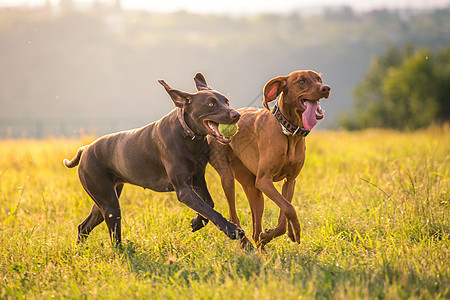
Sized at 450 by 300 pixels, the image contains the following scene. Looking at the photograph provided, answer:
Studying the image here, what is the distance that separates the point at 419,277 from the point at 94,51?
15663 centimetres

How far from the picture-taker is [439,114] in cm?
3553

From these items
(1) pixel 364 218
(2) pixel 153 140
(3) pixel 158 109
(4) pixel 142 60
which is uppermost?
(2) pixel 153 140

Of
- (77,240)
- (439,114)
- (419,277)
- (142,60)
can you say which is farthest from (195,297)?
(142,60)

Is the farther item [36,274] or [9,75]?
[9,75]

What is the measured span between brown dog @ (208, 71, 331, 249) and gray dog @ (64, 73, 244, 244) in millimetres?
394

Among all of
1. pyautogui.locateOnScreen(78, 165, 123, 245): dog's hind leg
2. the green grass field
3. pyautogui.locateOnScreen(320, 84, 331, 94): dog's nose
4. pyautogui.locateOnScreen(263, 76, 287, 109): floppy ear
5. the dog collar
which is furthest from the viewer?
pyautogui.locateOnScreen(78, 165, 123, 245): dog's hind leg

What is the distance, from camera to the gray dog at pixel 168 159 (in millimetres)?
4305

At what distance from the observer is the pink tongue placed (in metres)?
4.20

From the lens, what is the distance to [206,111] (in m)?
4.33

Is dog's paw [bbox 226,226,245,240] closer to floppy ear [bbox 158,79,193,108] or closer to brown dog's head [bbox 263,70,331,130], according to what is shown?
brown dog's head [bbox 263,70,331,130]

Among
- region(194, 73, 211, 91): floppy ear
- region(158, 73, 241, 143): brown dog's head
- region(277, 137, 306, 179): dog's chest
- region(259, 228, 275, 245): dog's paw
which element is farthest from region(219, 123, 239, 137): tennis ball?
region(259, 228, 275, 245): dog's paw

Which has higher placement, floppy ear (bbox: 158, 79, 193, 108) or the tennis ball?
floppy ear (bbox: 158, 79, 193, 108)

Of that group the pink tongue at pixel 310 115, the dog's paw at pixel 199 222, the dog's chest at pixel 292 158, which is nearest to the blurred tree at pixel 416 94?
the dog's chest at pixel 292 158

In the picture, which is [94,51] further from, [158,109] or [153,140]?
[153,140]
